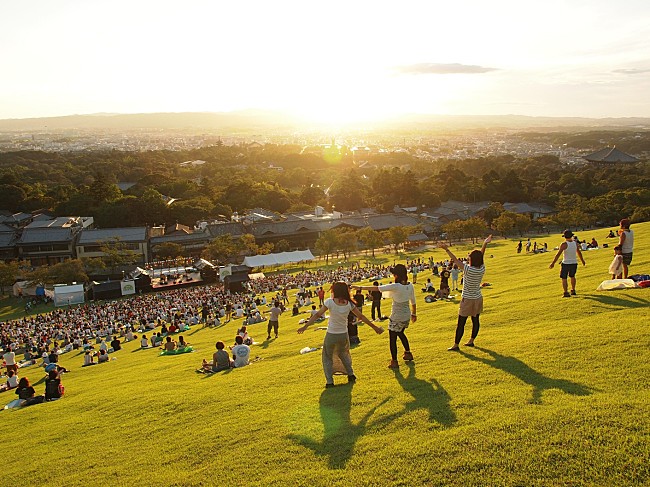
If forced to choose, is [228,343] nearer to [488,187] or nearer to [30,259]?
[30,259]

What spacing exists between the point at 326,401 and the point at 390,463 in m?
1.73

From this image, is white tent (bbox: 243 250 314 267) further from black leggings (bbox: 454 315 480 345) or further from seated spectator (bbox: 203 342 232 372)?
black leggings (bbox: 454 315 480 345)

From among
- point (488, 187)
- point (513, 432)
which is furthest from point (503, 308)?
point (488, 187)

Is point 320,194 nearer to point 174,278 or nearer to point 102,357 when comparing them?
point 174,278

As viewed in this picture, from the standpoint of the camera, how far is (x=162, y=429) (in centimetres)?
629

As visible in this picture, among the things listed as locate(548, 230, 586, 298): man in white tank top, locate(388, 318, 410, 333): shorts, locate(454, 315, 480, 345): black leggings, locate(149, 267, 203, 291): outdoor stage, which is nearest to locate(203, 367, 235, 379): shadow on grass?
locate(388, 318, 410, 333): shorts

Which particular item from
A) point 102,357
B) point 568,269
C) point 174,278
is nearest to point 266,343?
point 102,357

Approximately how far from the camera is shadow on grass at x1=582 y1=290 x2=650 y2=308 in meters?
8.01

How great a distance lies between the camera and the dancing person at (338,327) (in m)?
6.09

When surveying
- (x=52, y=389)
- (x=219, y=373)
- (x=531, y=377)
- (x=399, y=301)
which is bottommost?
(x=52, y=389)

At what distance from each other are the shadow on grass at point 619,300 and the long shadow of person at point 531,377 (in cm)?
292

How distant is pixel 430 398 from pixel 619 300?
4972 millimetres

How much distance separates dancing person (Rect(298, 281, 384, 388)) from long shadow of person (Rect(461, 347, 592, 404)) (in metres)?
1.56

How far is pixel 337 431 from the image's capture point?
5.13 metres
